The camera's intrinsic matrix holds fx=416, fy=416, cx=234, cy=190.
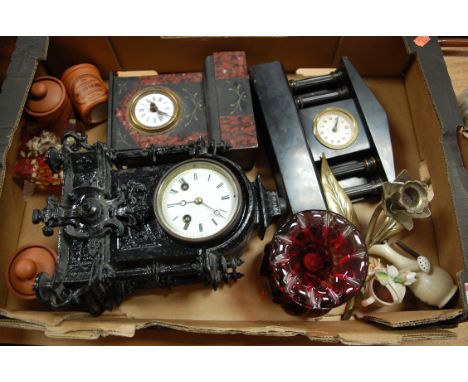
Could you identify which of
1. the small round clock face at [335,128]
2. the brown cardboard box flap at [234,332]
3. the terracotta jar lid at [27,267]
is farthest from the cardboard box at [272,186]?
the small round clock face at [335,128]

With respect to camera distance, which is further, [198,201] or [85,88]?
[85,88]

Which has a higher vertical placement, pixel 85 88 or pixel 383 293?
pixel 85 88

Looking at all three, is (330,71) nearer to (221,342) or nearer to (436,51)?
(436,51)

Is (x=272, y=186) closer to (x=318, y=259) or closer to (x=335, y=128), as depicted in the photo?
(x=335, y=128)

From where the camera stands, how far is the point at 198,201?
1.48 meters

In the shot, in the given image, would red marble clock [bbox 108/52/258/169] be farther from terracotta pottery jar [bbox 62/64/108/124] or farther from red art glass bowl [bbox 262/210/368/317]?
red art glass bowl [bbox 262/210/368/317]

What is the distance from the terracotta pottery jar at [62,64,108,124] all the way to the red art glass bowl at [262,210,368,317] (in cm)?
111

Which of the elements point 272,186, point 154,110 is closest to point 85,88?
point 154,110

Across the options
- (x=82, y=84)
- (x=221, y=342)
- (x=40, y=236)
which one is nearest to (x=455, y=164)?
(x=221, y=342)

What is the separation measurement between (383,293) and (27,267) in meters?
1.43

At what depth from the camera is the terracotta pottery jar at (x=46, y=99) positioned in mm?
1864

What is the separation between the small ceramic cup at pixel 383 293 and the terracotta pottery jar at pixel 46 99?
5.18 feet

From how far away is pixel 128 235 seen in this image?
1.50 meters

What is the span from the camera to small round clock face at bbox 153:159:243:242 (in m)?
1.45
